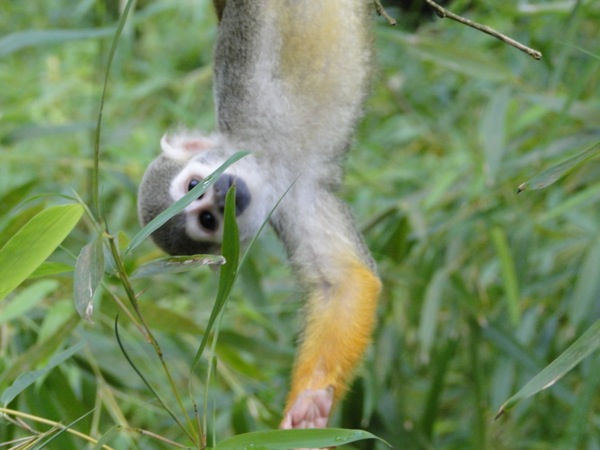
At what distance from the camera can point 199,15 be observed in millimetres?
4441

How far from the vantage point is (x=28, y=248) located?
1548 millimetres

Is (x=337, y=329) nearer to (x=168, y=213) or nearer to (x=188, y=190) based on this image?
(x=188, y=190)

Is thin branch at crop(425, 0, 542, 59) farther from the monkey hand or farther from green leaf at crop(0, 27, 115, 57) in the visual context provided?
green leaf at crop(0, 27, 115, 57)

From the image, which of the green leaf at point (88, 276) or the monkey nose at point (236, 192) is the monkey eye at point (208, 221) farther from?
the green leaf at point (88, 276)

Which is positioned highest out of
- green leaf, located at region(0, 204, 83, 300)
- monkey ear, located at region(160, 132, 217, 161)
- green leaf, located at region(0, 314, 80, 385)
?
green leaf, located at region(0, 204, 83, 300)

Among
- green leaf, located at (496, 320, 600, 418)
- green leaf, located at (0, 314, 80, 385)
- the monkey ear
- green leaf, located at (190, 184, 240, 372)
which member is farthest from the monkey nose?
green leaf, located at (496, 320, 600, 418)

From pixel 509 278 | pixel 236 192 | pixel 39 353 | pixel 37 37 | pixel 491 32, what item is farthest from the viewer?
pixel 509 278

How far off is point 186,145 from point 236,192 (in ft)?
1.05

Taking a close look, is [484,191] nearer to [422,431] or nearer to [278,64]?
[422,431]

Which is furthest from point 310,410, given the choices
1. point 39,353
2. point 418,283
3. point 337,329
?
point 418,283

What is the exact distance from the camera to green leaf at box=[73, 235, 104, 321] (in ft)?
4.63

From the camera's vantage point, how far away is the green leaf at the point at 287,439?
59.2 inches

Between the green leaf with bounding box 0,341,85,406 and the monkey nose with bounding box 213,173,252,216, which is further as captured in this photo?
the monkey nose with bounding box 213,173,252,216

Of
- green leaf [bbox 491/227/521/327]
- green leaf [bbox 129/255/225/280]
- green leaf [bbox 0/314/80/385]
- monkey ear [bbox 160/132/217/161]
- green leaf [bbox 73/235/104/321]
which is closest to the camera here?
green leaf [bbox 73/235/104/321]
